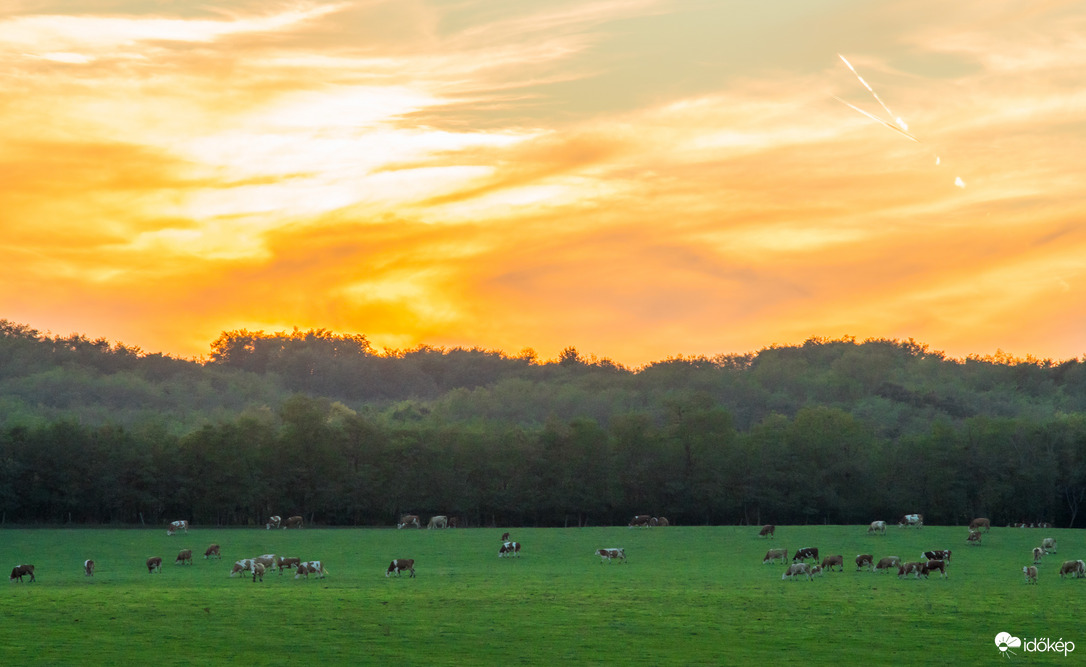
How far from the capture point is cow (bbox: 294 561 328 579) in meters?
46.2

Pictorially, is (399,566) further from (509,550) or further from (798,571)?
(798,571)

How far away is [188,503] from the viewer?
275 feet

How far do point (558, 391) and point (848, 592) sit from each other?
127 metres

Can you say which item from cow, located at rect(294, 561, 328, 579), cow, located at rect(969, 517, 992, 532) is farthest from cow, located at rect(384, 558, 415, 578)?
cow, located at rect(969, 517, 992, 532)

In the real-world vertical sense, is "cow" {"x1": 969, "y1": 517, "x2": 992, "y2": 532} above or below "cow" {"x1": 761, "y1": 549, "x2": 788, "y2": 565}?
above

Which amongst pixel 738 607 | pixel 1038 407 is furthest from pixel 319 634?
pixel 1038 407

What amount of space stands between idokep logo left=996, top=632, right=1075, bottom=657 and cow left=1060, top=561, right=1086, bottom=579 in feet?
62.4

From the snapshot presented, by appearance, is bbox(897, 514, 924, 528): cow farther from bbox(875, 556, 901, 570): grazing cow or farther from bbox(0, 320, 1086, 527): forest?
bbox(875, 556, 901, 570): grazing cow

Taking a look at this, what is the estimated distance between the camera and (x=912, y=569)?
152 ft

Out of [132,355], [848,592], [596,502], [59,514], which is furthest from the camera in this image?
[132,355]

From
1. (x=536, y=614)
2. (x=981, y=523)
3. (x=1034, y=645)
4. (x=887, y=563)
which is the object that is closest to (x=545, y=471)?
(x=981, y=523)

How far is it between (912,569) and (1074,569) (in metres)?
6.97

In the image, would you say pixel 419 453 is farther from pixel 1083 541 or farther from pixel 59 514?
pixel 1083 541

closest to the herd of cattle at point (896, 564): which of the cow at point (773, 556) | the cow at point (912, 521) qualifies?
the cow at point (773, 556)
